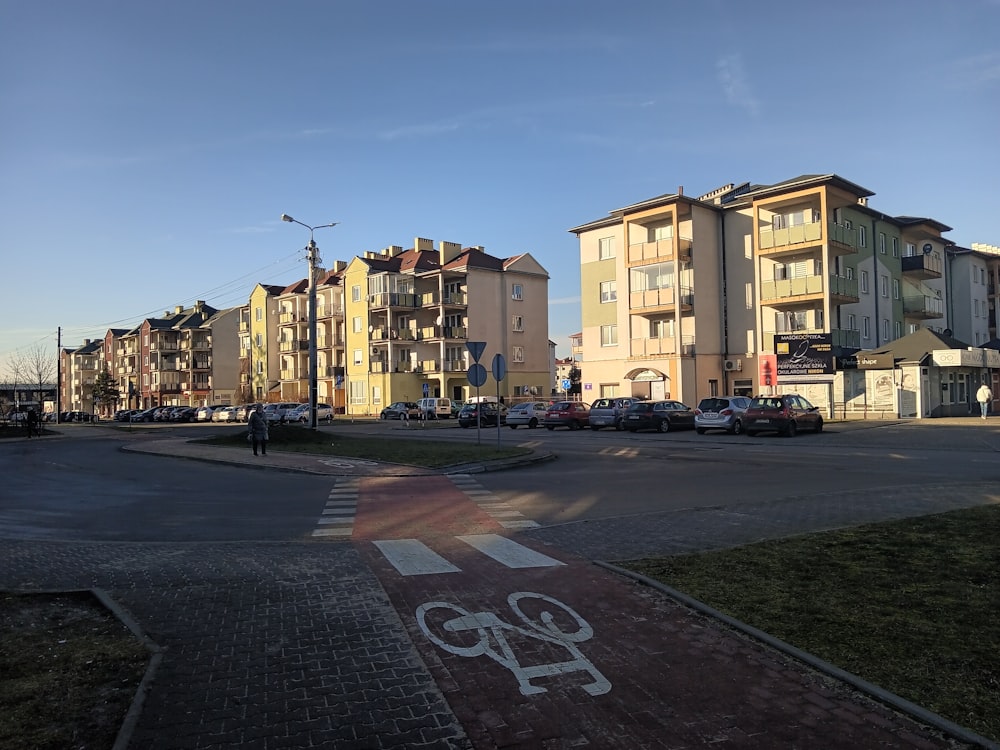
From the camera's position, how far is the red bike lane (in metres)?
3.77

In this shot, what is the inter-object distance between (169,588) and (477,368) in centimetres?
1553

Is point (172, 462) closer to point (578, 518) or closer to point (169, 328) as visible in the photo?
point (578, 518)

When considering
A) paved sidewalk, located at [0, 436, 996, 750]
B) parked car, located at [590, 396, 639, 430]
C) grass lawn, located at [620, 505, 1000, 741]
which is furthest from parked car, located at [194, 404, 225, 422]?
grass lawn, located at [620, 505, 1000, 741]

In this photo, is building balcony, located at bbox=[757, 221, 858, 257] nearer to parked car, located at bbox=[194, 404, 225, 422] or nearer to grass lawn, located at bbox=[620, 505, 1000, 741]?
grass lawn, located at bbox=[620, 505, 1000, 741]

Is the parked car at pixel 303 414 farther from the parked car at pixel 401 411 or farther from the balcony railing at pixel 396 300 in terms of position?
the balcony railing at pixel 396 300

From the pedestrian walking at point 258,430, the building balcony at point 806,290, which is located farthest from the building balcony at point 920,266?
the pedestrian walking at point 258,430

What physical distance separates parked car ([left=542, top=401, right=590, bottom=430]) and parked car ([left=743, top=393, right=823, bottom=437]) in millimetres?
9406

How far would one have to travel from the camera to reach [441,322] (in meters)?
67.1

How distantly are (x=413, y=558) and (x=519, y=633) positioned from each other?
9.33ft

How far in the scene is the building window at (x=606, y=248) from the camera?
168 feet

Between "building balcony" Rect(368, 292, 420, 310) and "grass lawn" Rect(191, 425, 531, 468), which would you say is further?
"building balcony" Rect(368, 292, 420, 310)

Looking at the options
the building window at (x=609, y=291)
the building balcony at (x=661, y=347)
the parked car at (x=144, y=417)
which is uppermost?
the building window at (x=609, y=291)

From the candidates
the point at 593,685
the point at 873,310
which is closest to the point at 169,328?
the point at 873,310

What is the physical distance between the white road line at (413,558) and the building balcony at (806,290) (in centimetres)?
3853
